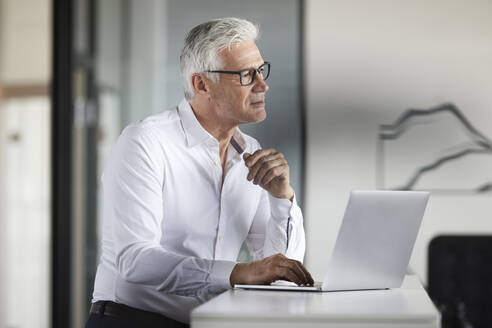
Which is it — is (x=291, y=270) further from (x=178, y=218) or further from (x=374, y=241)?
(x=178, y=218)

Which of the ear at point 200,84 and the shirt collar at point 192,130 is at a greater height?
the ear at point 200,84

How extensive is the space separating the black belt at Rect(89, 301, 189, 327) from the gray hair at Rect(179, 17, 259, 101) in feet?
2.00

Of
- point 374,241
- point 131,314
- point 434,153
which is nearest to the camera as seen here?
point 374,241

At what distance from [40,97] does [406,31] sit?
2246mm

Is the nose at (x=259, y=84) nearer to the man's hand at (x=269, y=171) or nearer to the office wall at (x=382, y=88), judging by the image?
the man's hand at (x=269, y=171)

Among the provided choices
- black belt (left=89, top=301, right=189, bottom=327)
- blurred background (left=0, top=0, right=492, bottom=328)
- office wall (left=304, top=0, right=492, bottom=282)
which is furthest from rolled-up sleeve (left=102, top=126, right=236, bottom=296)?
office wall (left=304, top=0, right=492, bottom=282)

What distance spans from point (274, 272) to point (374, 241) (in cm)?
23

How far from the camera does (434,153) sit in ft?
11.2

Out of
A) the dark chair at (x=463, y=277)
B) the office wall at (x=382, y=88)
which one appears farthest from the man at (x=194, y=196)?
the dark chair at (x=463, y=277)

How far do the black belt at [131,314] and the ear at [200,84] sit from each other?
626 millimetres

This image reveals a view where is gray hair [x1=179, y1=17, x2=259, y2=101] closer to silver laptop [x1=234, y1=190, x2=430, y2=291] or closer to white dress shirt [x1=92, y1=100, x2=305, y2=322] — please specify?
white dress shirt [x1=92, y1=100, x2=305, y2=322]

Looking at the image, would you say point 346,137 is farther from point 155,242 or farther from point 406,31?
point 155,242

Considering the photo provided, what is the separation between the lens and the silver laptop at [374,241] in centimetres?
135

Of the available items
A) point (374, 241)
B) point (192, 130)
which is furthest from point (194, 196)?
point (374, 241)
